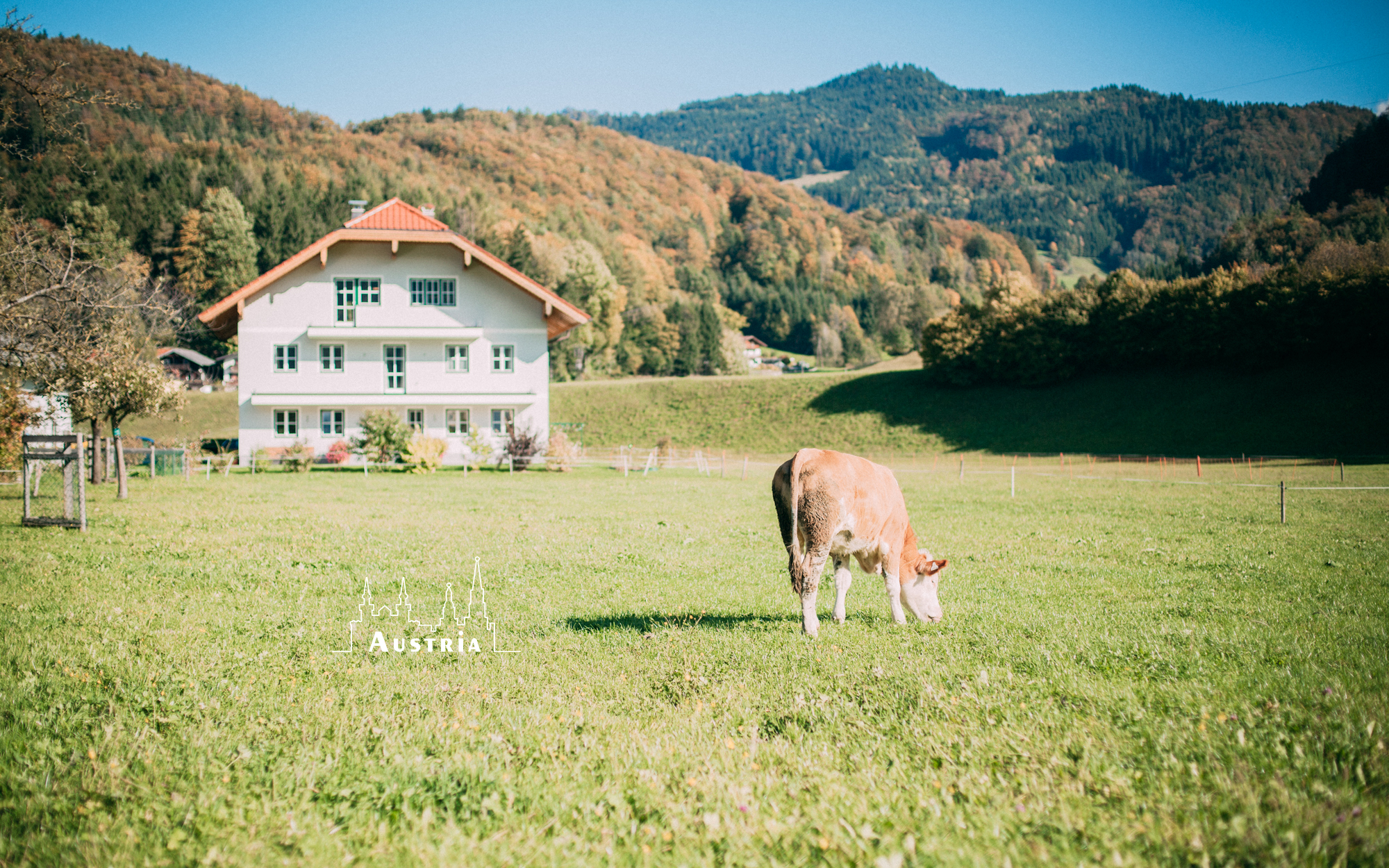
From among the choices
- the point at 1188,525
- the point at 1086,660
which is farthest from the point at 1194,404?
the point at 1086,660

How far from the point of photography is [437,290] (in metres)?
39.4

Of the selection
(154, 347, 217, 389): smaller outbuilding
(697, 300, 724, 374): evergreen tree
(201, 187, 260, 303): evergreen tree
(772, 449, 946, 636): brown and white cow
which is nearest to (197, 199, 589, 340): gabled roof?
(772, 449, 946, 636): brown and white cow

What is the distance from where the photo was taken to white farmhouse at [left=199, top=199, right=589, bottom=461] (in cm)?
3797

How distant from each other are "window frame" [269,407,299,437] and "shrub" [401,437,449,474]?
8.65 m

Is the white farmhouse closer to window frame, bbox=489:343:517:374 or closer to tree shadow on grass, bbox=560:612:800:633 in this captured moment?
window frame, bbox=489:343:517:374

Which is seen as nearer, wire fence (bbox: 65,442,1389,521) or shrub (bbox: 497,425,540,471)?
wire fence (bbox: 65,442,1389,521)

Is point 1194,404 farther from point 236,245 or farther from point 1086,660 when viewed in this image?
point 236,245

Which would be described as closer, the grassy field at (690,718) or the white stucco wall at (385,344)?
the grassy field at (690,718)

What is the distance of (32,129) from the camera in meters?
11.9

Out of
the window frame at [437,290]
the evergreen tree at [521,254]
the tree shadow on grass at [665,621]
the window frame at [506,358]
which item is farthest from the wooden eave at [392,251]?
the evergreen tree at [521,254]

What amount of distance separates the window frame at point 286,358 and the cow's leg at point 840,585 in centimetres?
3697

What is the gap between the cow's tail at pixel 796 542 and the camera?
25.1 ft

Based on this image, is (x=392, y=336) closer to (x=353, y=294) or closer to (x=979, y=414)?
(x=353, y=294)

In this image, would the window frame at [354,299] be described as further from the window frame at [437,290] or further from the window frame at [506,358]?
the window frame at [506,358]
